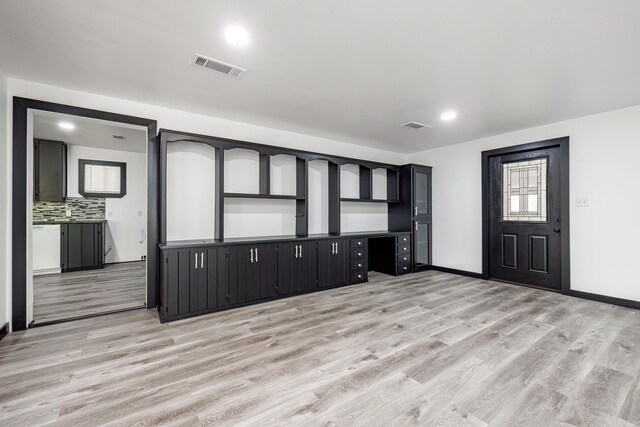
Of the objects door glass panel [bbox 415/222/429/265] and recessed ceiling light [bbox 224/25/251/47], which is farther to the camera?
door glass panel [bbox 415/222/429/265]

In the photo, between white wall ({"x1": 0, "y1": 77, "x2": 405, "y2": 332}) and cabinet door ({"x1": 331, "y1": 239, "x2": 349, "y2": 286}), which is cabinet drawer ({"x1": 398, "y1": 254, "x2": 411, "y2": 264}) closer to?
cabinet door ({"x1": 331, "y1": 239, "x2": 349, "y2": 286})

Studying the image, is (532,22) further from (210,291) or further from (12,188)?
(12,188)

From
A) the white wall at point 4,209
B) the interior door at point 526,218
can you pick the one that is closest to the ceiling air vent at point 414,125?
the interior door at point 526,218

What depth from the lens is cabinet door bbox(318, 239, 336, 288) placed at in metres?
4.38

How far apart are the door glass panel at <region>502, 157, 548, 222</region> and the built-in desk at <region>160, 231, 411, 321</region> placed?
7.39 feet

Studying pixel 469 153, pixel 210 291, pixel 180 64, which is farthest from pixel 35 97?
pixel 469 153

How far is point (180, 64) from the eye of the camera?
2.66m

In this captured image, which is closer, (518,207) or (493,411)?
(493,411)

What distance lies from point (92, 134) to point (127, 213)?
207 cm

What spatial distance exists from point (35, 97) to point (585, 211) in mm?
6957

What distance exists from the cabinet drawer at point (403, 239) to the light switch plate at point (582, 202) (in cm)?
254

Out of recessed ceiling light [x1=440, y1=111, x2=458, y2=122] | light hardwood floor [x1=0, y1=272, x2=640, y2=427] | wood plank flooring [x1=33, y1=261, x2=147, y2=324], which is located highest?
recessed ceiling light [x1=440, y1=111, x2=458, y2=122]

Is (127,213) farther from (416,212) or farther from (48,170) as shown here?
(416,212)

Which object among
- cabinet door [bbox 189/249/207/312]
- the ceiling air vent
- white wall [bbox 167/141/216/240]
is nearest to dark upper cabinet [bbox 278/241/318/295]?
cabinet door [bbox 189/249/207/312]
